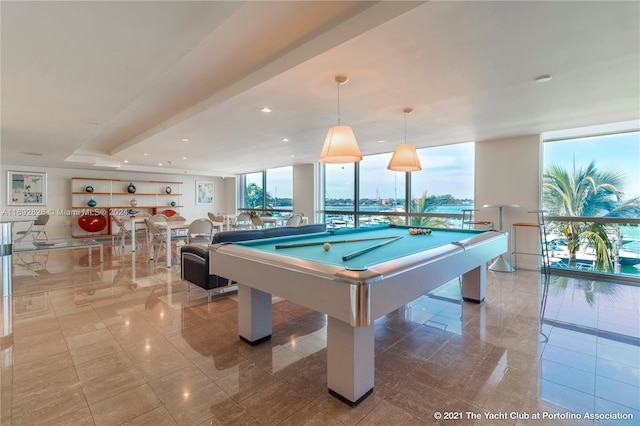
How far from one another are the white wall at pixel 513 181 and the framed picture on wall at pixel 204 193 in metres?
10.1

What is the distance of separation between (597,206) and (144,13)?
6.52m

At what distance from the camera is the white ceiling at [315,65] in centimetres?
189

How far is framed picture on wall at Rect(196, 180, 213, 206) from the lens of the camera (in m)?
11.8

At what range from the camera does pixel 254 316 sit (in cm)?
244

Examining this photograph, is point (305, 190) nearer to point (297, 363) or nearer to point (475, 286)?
point (475, 286)

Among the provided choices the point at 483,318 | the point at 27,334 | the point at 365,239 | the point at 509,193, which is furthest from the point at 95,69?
the point at 509,193

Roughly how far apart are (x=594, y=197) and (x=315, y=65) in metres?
5.24

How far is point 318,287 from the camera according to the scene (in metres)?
1.60

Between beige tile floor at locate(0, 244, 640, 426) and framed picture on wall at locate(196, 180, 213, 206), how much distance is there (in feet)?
27.3

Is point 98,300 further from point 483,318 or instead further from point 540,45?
point 540,45

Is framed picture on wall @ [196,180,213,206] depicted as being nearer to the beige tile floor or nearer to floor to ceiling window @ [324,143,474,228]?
floor to ceiling window @ [324,143,474,228]

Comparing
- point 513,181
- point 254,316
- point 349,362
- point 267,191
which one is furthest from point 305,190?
point 349,362

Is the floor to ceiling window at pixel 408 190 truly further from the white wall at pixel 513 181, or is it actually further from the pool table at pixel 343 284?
the pool table at pixel 343 284

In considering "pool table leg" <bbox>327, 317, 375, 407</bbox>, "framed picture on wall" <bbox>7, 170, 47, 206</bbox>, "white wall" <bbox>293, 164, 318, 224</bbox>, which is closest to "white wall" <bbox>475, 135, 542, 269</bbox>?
"white wall" <bbox>293, 164, 318, 224</bbox>
